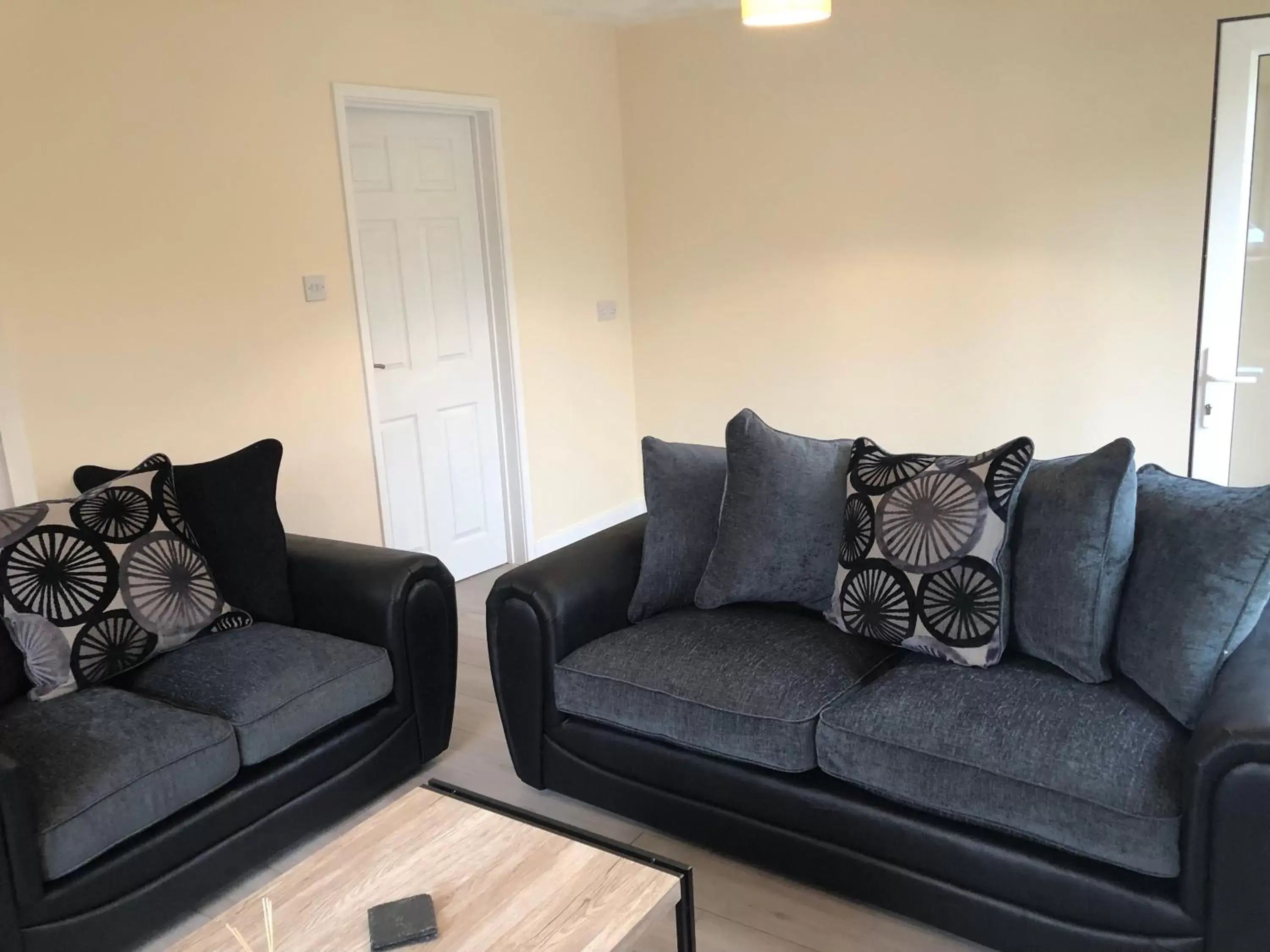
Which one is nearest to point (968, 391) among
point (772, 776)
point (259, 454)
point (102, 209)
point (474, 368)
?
point (474, 368)

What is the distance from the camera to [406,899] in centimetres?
156

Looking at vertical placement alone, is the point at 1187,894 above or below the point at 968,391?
below

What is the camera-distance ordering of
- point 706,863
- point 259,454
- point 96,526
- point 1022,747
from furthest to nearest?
point 259,454 → point 96,526 → point 706,863 → point 1022,747

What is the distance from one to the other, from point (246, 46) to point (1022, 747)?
3.13 metres

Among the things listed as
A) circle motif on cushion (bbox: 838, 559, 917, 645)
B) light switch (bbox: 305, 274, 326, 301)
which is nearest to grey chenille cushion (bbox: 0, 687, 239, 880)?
circle motif on cushion (bbox: 838, 559, 917, 645)

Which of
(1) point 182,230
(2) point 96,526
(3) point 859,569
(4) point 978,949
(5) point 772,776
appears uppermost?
(1) point 182,230

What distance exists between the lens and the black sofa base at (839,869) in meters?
1.79

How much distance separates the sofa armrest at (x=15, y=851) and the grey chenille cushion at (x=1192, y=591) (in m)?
2.13

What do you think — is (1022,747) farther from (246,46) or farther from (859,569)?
(246,46)

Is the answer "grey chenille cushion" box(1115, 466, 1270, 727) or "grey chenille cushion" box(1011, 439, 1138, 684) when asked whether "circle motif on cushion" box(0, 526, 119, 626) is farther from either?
"grey chenille cushion" box(1115, 466, 1270, 727)

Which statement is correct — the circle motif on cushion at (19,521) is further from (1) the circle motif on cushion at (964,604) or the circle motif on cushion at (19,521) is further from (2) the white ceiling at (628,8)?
(2) the white ceiling at (628,8)

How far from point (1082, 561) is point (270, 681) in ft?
6.06

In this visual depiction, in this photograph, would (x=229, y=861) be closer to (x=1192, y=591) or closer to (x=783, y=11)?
(x=1192, y=591)

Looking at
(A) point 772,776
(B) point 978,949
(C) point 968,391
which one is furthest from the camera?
(C) point 968,391
